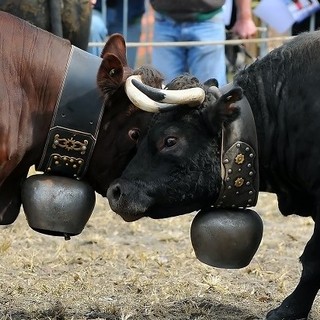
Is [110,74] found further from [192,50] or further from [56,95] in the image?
[192,50]

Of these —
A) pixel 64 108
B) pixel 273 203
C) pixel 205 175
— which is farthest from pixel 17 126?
pixel 273 203

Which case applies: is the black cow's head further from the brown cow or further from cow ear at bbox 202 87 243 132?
the brown cow

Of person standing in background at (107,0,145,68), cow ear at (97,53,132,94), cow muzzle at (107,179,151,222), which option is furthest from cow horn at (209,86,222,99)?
person standing in background at (107,0,145,68)

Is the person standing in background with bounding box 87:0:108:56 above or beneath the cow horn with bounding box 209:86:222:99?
beneath

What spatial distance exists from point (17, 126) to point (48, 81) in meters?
0.22

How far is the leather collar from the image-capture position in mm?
4078

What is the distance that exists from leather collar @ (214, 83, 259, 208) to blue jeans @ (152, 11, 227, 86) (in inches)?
117

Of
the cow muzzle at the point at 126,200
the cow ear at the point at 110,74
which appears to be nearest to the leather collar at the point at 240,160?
the cow muzzle at the point at 126,200

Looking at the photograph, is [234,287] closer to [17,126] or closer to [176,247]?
[176,247]

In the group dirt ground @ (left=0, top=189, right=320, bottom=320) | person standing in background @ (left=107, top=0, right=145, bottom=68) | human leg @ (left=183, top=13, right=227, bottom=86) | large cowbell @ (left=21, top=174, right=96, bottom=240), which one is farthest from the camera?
person standing in background @ (left=107, top=0, right=145, bottom=68)

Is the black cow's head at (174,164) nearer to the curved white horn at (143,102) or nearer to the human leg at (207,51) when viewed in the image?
the curved white horn at (143,102)

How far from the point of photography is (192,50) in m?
7.32

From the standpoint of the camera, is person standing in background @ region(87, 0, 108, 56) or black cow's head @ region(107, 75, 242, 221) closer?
black cow's head @ region(107, 75, 242, 221)

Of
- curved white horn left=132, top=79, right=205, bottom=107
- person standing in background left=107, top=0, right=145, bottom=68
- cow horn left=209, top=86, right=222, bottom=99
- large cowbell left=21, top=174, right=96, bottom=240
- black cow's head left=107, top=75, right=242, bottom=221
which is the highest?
curved white horn left=132, top=79, right=205, bottom=107
